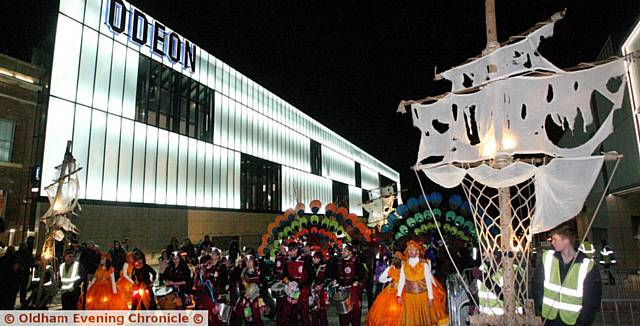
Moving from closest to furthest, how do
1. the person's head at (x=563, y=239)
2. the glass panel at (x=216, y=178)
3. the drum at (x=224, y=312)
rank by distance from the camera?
the person's head at (x=563, y=239) < the drum at (x=224, y=312) < the glass panel at (x=216, y=178)

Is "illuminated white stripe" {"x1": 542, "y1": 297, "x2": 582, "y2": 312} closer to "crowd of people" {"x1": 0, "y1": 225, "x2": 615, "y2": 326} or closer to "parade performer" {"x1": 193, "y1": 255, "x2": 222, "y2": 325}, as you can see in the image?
"crowd of people" {"x1": 0, "y1": 225, "x2": 615, "y2": 326}

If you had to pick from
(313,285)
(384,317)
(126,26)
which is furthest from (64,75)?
(384,317)

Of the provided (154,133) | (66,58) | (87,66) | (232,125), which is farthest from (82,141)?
(232,125)

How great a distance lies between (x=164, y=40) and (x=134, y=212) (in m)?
10.8

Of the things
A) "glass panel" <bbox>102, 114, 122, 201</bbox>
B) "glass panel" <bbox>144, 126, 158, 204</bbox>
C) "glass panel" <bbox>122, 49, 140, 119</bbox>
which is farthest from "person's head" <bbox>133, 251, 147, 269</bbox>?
"glass panel" <bbox>122, 49, 140, 119</bbox>

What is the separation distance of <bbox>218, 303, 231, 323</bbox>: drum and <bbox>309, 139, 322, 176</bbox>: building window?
3910cm

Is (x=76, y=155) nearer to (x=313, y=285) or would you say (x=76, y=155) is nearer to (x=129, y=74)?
(x=129, y=74)

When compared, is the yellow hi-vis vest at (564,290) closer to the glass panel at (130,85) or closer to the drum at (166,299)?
the drum at (166,299)

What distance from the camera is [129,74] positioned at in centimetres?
2245

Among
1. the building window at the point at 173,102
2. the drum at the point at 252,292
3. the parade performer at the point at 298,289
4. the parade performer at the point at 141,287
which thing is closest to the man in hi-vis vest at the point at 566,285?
the parade performer at the point at 298,289

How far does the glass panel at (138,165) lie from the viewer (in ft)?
72.5

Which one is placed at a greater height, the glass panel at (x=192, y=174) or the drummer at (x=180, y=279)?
the glass panel at (x=192, y=174)

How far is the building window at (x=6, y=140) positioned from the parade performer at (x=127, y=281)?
17.2 m

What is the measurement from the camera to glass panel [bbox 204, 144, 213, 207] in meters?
28.1
